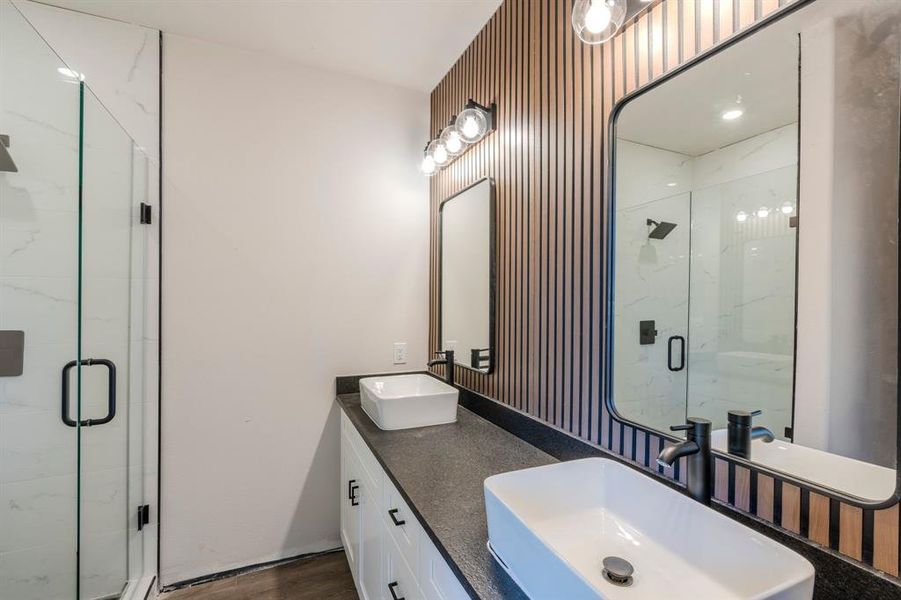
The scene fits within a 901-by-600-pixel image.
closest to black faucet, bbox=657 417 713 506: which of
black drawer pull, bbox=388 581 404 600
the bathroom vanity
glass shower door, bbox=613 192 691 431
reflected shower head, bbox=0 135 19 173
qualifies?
the bathroom vanity

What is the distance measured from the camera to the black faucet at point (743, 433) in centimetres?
79

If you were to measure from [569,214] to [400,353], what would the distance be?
1.37 m

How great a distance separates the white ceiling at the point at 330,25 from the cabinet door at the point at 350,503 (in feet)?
6.30

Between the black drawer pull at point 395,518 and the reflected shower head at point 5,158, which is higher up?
the reflected shower head at point 5,158

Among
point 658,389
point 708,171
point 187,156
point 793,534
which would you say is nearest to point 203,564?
point 187,156

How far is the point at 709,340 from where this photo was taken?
2.99 ft

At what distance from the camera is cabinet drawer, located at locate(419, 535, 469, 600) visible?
0.80 metres

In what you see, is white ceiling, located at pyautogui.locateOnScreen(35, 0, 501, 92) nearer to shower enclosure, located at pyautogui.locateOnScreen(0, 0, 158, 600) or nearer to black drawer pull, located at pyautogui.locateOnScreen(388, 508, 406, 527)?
shower enclosure, located at pyautogui.locateOnScreen(0, 0, 158, 600)

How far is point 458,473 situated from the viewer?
1.17 m

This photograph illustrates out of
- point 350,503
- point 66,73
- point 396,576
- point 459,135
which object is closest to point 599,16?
point 459,135

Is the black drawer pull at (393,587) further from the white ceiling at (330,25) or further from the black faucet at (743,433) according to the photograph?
the white ceiling at (330,25)

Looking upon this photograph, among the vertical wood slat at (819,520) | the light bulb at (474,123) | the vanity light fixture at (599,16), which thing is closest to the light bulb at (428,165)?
the light bulb at (474,123)

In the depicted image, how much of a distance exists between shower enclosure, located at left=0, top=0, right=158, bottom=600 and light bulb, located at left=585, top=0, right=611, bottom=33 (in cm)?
185

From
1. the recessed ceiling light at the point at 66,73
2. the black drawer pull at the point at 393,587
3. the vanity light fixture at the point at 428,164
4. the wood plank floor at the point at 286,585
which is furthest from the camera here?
the vanity light fixture at the point at 428,164
